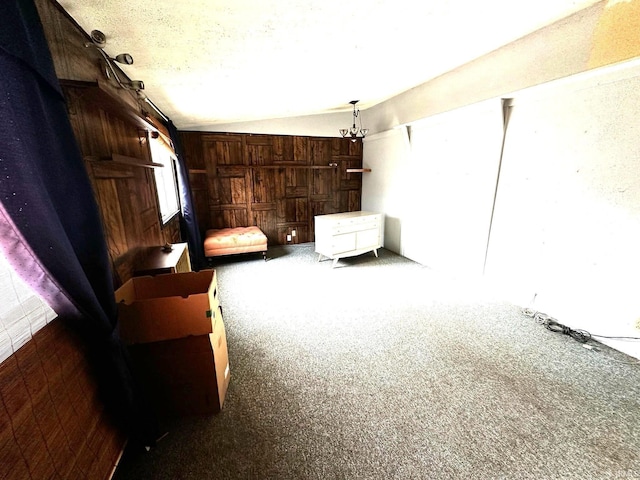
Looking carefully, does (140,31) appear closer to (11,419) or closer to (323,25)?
(323,25)

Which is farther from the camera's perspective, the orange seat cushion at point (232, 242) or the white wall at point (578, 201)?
the orange seat cushion at point (232, 242)

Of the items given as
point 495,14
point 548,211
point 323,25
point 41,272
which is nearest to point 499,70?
point 495,14

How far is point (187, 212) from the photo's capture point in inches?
144

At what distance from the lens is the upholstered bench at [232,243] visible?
3920 millimetres

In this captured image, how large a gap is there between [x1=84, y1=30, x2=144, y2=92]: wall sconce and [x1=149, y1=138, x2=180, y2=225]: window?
74 cm

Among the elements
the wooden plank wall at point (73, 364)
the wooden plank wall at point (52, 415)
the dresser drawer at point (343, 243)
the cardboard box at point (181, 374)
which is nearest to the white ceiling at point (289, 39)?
the wooden plank wall at point (73, 364)

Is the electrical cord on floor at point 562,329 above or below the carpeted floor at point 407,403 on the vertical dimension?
above

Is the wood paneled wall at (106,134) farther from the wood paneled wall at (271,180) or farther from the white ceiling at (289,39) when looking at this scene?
the wood paneled wall at (271,180)

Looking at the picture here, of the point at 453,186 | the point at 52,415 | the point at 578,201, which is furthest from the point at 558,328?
the point at 52,415

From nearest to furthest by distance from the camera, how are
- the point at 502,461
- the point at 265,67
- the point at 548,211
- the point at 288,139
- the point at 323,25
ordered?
the point at 502,461 < the point at 323,25 < the point at 265,67 < the point at 548,211 < the point at 288,139

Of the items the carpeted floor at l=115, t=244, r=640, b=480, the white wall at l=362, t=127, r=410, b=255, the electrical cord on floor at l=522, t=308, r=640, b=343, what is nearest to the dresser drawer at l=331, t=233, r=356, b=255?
the white wall at l=362, t=127, r=410, b=255

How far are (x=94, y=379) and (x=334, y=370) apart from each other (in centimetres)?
138

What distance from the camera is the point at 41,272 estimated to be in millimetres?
851

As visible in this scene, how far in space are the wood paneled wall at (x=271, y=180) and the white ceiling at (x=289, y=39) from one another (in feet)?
4.56
